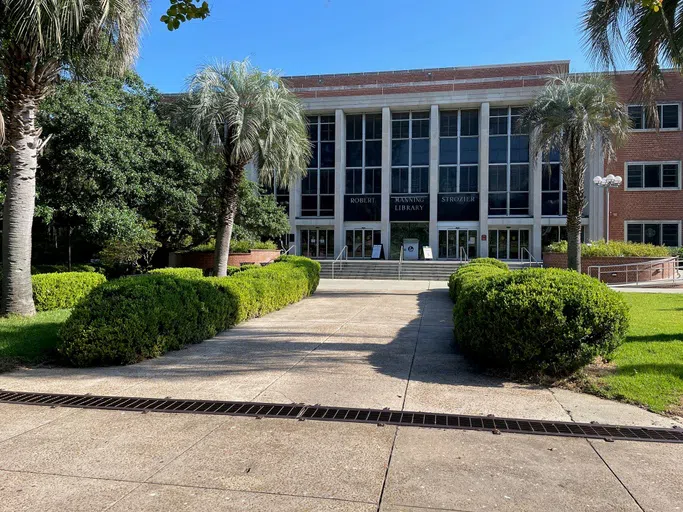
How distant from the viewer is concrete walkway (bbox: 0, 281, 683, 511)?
3.12 meters

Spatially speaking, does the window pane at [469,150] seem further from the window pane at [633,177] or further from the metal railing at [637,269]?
the metal railing at [637,269]

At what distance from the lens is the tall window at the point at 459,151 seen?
36.7m

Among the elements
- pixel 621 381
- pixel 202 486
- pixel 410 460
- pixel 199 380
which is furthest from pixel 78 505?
pixel 621 381

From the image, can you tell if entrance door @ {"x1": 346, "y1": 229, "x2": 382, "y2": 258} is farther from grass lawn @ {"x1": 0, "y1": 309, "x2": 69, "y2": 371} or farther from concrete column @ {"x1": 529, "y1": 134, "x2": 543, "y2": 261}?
grass lawn @ {"x1": 0, "y1": 309, "x2": 69, "y2": 371}

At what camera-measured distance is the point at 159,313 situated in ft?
24.1

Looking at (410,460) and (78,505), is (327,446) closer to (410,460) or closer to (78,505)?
(410,460)

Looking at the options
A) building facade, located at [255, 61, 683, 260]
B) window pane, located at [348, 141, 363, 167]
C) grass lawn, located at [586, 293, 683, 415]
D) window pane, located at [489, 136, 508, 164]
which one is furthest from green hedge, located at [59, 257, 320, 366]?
window pane, located at [489, 136, 508, 164]

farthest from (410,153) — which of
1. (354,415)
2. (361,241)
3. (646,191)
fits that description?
(354,415)

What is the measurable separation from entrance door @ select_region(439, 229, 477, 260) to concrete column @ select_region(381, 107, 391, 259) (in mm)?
4039

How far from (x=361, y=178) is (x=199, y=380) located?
3322 cm

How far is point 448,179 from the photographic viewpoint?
121ft

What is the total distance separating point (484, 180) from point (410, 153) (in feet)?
20.0

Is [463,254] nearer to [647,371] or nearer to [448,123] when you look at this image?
[448,123]

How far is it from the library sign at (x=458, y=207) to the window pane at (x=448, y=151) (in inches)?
108
